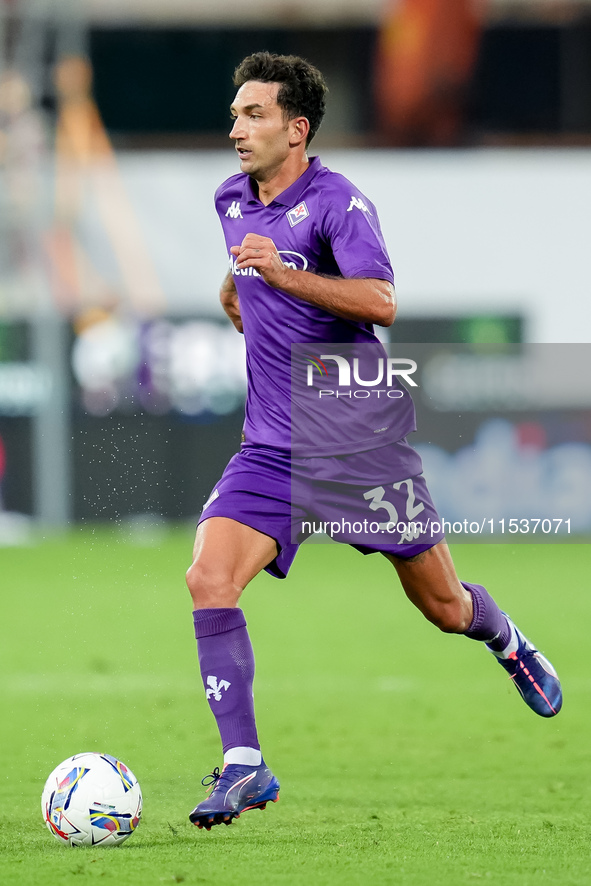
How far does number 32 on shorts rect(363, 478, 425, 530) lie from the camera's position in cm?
474

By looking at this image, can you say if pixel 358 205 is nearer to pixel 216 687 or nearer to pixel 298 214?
pixel 298 214

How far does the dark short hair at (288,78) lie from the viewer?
15.5 feet

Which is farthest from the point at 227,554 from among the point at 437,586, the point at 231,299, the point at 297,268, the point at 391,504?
the point at 231,299

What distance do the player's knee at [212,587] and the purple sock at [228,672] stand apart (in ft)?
0.09

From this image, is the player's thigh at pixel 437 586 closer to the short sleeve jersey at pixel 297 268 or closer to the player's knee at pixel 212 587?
the short sleeve jersey at pixel 297 268

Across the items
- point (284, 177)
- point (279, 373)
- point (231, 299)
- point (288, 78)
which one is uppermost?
point (288, 78)

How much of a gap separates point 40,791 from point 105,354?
10721 millimetres

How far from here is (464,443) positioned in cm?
1484

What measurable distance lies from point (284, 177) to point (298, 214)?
181 millimetres

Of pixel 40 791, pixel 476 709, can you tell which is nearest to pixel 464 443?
pixel 476 709

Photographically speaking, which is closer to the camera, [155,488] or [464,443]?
[464,443]

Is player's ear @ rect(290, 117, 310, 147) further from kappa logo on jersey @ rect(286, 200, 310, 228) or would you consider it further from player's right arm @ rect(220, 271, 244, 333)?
player's right arm @ rect(220, 271, 244, 333)

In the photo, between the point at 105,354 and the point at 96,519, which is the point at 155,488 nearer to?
the point at 96,519

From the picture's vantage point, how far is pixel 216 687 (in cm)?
443
